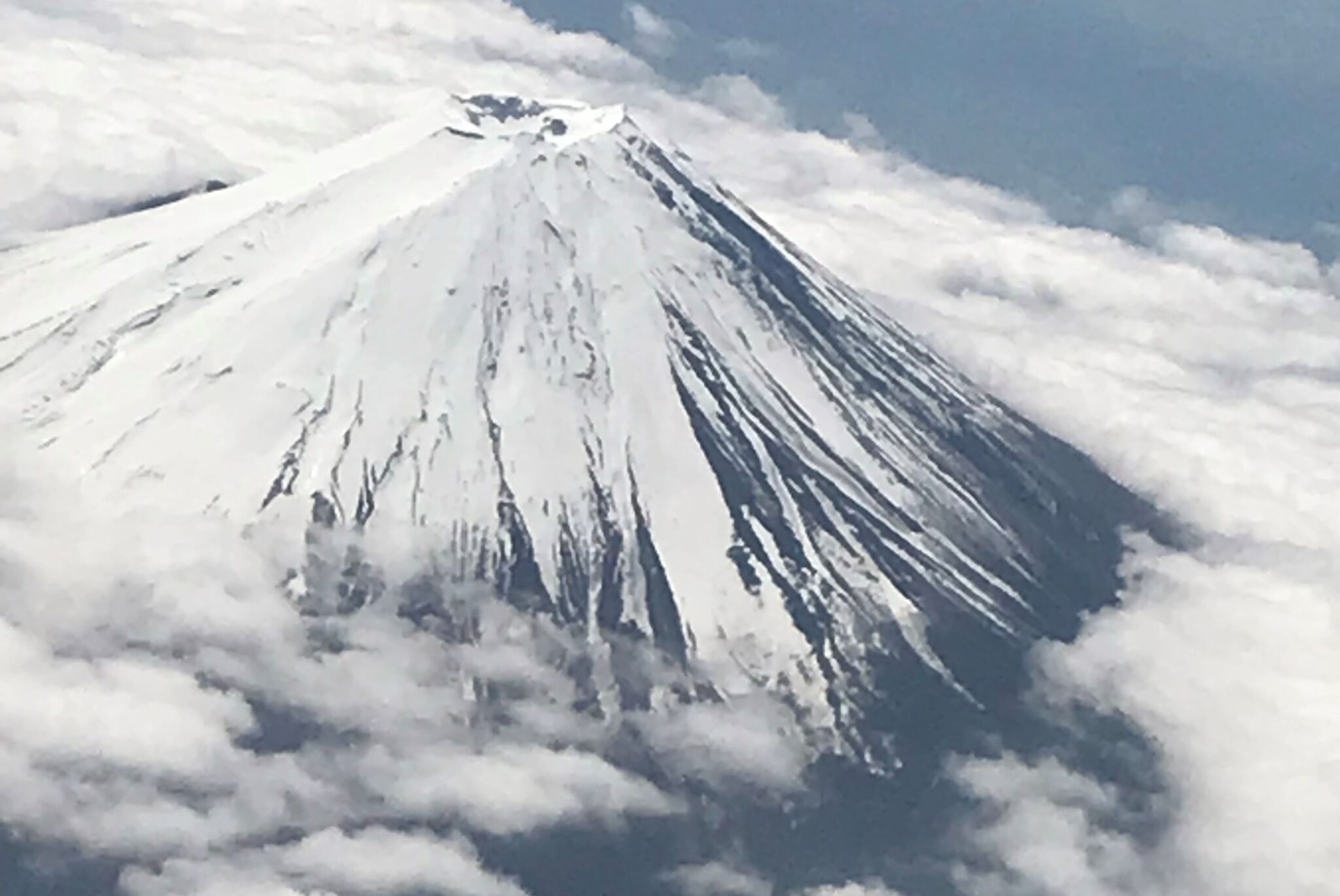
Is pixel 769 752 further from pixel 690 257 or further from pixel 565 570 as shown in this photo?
pixel 690 257

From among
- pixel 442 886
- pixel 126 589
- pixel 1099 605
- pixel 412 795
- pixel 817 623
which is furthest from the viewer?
pixel 1099 605

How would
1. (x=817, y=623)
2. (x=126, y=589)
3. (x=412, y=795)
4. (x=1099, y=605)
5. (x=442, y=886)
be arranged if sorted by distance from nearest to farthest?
(x=442, y=886) < (x=412, y=795) < (x=126, y=589) < (x=817, y=623) < (x=1099, y=605)

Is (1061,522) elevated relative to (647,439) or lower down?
elevated

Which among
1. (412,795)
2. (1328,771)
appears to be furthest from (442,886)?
(1328,771)

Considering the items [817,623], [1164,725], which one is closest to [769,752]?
[817,623]

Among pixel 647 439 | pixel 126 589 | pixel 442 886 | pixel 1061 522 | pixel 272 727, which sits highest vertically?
pixel 1061 522

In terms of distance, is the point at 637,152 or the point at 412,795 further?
the point at 637,152
